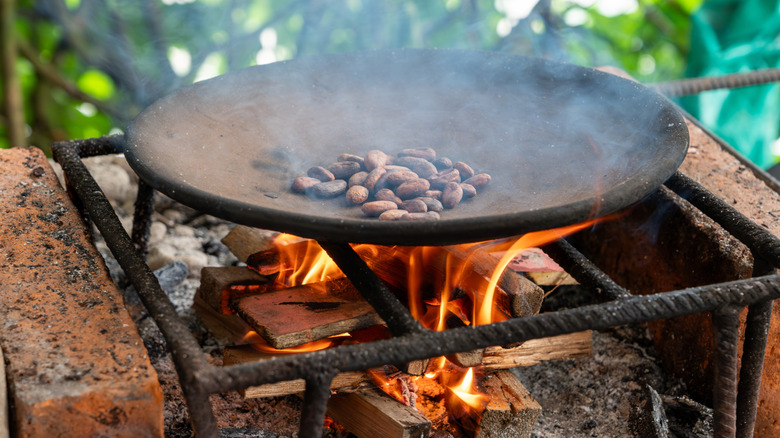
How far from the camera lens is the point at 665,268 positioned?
1.76 metres

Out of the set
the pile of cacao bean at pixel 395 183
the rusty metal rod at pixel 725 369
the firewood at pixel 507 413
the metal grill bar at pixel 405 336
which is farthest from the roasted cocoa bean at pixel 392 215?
the rusty metal rod at pixel 725 369

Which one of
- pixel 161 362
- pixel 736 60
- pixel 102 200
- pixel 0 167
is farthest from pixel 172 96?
pixel 736 60

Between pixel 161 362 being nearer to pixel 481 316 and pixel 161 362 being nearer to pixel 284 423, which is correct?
pixel 284 423

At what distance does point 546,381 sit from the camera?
67.5 inches

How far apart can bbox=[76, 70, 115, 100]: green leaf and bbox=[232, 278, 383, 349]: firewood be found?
2536 mm

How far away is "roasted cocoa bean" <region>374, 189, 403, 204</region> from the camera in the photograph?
1.37 metres

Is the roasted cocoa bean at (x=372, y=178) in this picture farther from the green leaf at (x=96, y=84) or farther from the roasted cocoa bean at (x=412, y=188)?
the green leaf at (x=96, y=84)

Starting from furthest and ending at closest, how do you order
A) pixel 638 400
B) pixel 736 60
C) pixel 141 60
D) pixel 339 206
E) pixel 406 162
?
pixel 141 60 < pixel 736 60 < pixel 638 400 < pixel 406 162 < pixel 339 206

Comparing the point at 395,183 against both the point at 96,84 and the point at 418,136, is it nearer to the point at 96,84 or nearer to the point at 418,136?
the point at 418,136

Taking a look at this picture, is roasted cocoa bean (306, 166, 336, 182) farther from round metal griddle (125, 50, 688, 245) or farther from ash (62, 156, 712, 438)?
ash (62, 156, 712, 438)

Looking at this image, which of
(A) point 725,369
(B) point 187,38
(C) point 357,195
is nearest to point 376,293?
(C) point 357,195

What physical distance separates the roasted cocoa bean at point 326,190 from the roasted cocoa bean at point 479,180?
0.87ft

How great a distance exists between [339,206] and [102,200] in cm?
49

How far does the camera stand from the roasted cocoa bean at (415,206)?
1326mm
